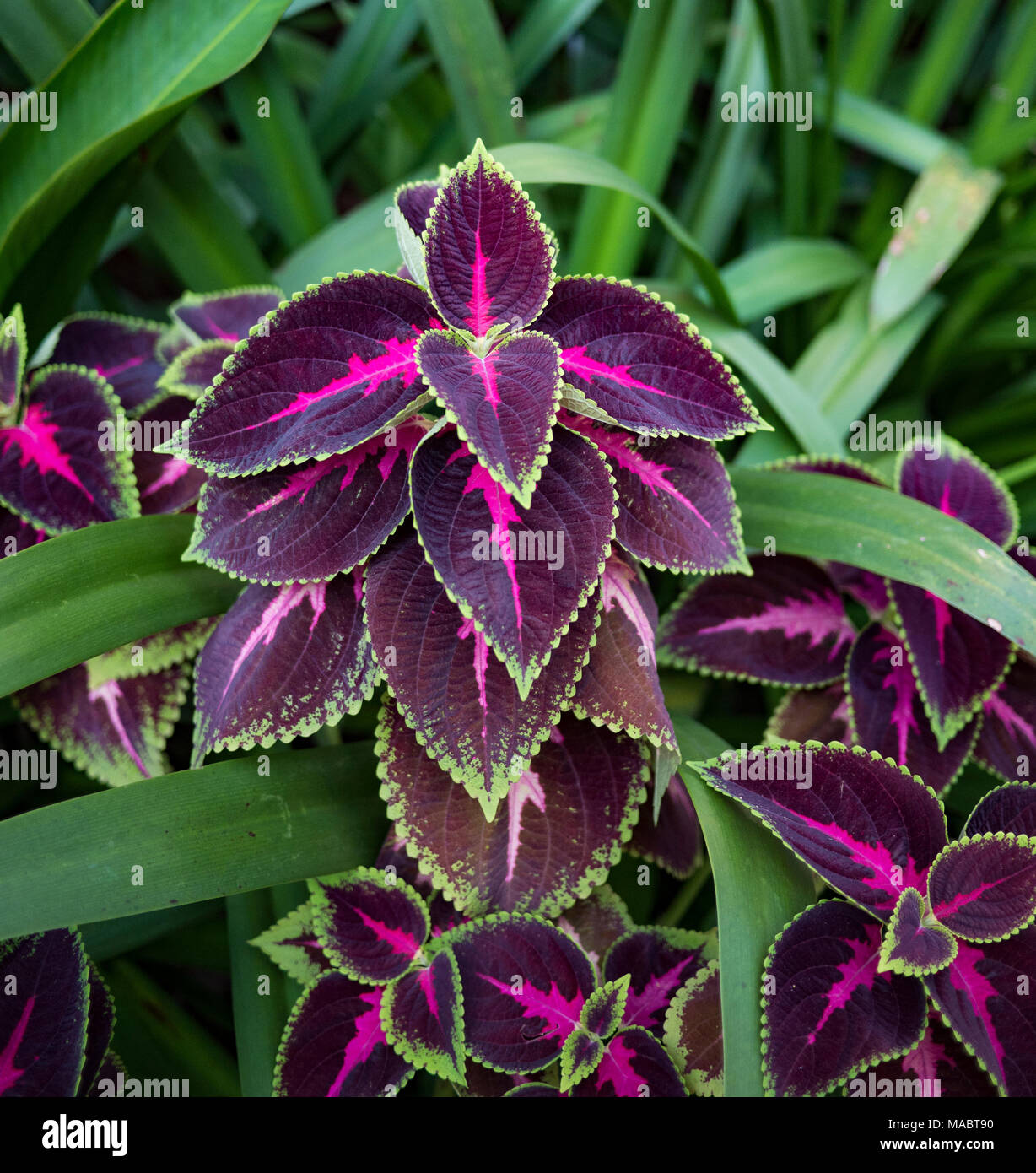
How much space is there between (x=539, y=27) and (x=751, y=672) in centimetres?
123

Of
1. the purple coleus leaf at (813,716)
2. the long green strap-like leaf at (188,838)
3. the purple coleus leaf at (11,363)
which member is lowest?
the long green strap-like leaf at (188,838)

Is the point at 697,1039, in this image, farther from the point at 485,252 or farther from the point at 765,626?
the point at 485,252

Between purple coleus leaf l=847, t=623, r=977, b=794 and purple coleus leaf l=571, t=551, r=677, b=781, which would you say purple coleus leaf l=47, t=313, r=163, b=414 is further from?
purple coleus leaf l=847, t=623, r=977, b=794

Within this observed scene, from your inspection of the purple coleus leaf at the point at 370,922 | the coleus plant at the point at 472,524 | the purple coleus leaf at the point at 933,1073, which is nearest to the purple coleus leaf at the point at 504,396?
the coleus plant at the point at 472,524

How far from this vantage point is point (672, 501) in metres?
→ 0.91

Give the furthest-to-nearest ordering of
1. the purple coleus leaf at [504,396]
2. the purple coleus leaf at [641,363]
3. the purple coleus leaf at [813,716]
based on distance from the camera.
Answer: the purple coleus leaf at [813,716] < the purple coleus leaf at [641,363] < the purple coleus leaf at [504,396]

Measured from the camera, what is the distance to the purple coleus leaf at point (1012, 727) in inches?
41.7

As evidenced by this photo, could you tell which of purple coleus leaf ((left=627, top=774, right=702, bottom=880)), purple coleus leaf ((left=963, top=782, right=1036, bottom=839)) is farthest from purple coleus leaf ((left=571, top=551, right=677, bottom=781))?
purple coleus leaf ((left=963, top=782, right=1036, bottom=839))

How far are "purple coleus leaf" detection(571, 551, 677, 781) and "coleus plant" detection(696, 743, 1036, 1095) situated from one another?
0.26 feet

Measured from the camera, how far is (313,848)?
3.08ft

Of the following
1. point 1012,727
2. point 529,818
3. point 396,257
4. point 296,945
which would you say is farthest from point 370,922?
point 396,257

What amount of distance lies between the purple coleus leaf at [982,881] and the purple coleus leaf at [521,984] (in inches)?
13.4

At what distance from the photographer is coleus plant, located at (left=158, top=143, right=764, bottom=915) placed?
31.7 inches

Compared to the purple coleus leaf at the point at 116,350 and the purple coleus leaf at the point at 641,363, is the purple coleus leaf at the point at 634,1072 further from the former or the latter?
the purple coleus leaf at the point at 116,350
